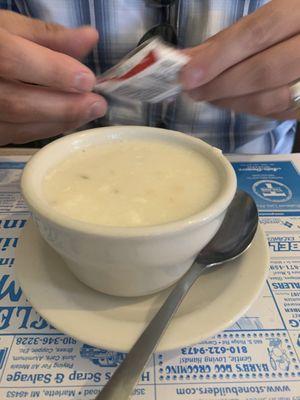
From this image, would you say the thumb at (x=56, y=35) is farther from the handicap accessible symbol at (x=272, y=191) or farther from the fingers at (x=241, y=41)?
the handicap accessible symbol at (x=272, y=191)

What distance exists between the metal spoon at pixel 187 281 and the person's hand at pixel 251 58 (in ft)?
0.54

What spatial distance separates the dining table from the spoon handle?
0.05 ft

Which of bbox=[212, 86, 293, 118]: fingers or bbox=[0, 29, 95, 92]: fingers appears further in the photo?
bbox=[212, 86, 293, 118]: fingers

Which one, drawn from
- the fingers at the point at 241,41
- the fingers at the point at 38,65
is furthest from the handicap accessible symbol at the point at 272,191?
the fingers at the point at 38,65

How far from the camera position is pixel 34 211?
42 centimetres

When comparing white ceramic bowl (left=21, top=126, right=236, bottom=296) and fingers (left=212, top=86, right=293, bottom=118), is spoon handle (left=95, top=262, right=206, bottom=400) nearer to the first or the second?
white ceramic bowl (left=21, top=126, right=236, bottom=296)

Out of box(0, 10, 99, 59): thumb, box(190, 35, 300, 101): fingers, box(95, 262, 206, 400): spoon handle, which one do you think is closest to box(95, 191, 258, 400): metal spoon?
box(95, 262, 206, 400): spoon handle

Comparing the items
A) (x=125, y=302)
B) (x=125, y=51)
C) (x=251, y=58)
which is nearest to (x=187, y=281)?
(x=125, y=302)

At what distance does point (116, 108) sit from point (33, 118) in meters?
0.33

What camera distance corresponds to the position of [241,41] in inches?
23.5

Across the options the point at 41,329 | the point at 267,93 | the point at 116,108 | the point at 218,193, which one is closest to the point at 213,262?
the point at 218,193

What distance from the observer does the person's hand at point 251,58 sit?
58cm

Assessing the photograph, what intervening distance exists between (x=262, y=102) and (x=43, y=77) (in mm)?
348

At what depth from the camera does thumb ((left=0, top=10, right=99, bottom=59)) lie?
1.96ft
